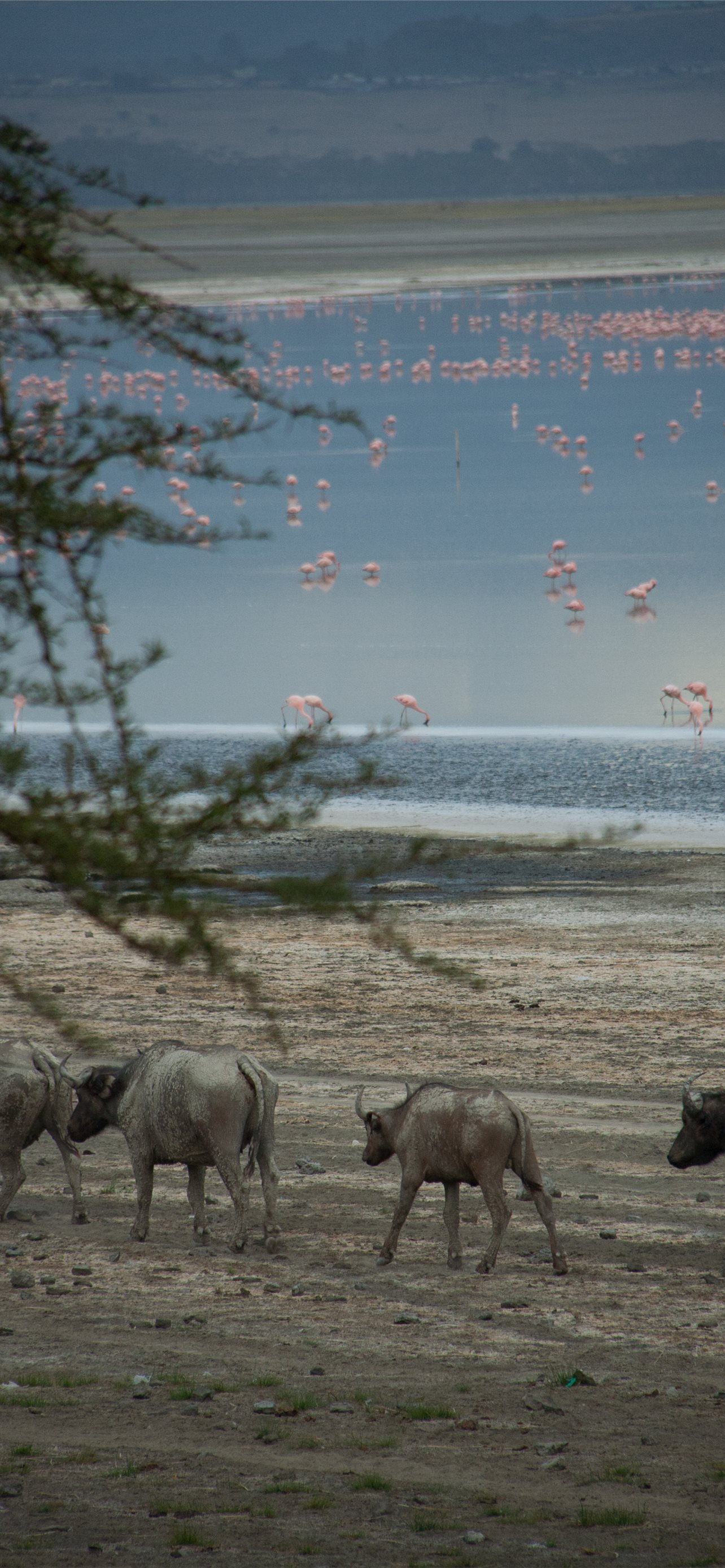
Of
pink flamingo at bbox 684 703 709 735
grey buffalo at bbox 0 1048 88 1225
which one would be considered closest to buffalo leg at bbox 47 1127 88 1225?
grey buffalo at bbox 0 1048 88 1225

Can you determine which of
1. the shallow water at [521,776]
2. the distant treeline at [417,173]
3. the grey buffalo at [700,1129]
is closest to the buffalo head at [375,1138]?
the grey buffalo at [700,1129]

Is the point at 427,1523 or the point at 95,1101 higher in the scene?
the point at 95,1101

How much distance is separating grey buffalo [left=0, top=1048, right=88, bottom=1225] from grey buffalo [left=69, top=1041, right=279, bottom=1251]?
31 centimetres

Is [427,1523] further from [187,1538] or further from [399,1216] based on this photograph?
[399,1216]

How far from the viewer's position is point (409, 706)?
19297 mm

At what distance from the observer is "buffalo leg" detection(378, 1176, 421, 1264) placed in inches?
313

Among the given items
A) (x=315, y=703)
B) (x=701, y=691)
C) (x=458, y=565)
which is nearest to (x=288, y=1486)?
(x=315, y=703)

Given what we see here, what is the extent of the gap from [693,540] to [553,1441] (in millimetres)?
23382

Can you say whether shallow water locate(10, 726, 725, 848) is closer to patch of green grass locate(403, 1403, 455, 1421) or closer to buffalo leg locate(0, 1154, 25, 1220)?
buffalo leg locate(0, 1154, 25, 1220)

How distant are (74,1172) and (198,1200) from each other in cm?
61

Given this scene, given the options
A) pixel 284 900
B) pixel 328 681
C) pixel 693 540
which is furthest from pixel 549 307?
pixel 284 900

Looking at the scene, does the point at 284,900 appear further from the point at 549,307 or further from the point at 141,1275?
the point at 549,307

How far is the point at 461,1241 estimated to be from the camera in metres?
8.39

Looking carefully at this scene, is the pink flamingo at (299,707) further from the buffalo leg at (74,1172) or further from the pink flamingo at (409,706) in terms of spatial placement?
the buffalo leg at (74,1172)
